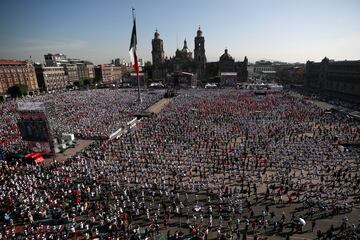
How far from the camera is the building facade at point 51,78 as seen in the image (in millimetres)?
113812

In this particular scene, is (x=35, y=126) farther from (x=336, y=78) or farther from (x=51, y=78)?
(x=51, y=78)

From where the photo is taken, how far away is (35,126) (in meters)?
30.2

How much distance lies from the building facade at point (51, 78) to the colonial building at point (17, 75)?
447 centimetres

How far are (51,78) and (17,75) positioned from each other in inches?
753

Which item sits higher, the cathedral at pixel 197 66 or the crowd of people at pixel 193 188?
the cathedral at pixel 197 66

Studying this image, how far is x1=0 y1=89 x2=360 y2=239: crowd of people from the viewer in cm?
1723

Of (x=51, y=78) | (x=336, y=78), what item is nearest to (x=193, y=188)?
(x=336, y=78)

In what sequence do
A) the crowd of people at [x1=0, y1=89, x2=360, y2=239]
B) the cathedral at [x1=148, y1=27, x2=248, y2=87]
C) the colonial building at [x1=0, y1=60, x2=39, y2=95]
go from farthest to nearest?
the cathedral at [x1=148, y1=27, x2=248, y2=87] < the colonial building at [x1=0, y1=60, x2=39, y2=95] < the crowd of people at [x1=0, y1=89, x2=360, y2=239]

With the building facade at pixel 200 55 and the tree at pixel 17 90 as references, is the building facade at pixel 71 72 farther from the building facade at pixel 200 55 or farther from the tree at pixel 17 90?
the building facade at pixel 200 55

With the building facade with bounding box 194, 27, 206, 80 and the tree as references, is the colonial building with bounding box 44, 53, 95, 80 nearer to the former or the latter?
the tree

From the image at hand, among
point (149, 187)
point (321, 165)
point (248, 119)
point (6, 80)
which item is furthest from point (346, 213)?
point (6, 80)

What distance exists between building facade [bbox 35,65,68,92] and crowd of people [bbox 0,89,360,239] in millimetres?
95046

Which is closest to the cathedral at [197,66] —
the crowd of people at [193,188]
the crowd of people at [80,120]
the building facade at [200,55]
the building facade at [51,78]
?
the building facade at [200,55]

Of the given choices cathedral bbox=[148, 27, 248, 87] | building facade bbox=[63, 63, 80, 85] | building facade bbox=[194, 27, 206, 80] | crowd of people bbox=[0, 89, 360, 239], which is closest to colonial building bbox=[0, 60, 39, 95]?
building facade bbox=[63, 63, 80, 85]
